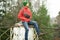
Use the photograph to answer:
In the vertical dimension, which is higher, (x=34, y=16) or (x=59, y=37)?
(x=34, y=16)

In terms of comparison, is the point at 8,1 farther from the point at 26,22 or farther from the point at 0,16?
the point at 26,22

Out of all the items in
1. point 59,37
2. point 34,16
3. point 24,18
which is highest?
point 24,18

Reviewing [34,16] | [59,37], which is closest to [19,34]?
[34,16]

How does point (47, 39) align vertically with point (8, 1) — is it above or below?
below

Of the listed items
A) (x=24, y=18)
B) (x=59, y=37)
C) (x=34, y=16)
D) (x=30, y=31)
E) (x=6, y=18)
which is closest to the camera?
(x=24, y=18)

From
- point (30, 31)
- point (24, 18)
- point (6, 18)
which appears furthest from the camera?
point (6, 18)

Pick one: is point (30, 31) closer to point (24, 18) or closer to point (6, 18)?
point (24, 18)

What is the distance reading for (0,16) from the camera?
17359 millimetres

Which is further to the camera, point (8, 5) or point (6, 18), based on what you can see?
point (8, 5)

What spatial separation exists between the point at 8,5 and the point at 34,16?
2659 millimetres

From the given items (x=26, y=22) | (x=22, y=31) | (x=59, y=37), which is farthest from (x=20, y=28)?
(x=59, y=37)

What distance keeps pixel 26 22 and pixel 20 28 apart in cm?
63

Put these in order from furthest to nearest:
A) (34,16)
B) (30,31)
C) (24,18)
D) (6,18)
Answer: (34,16) → (6,18) → (30,31) → (24,18)

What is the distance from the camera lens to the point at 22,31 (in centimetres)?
825
